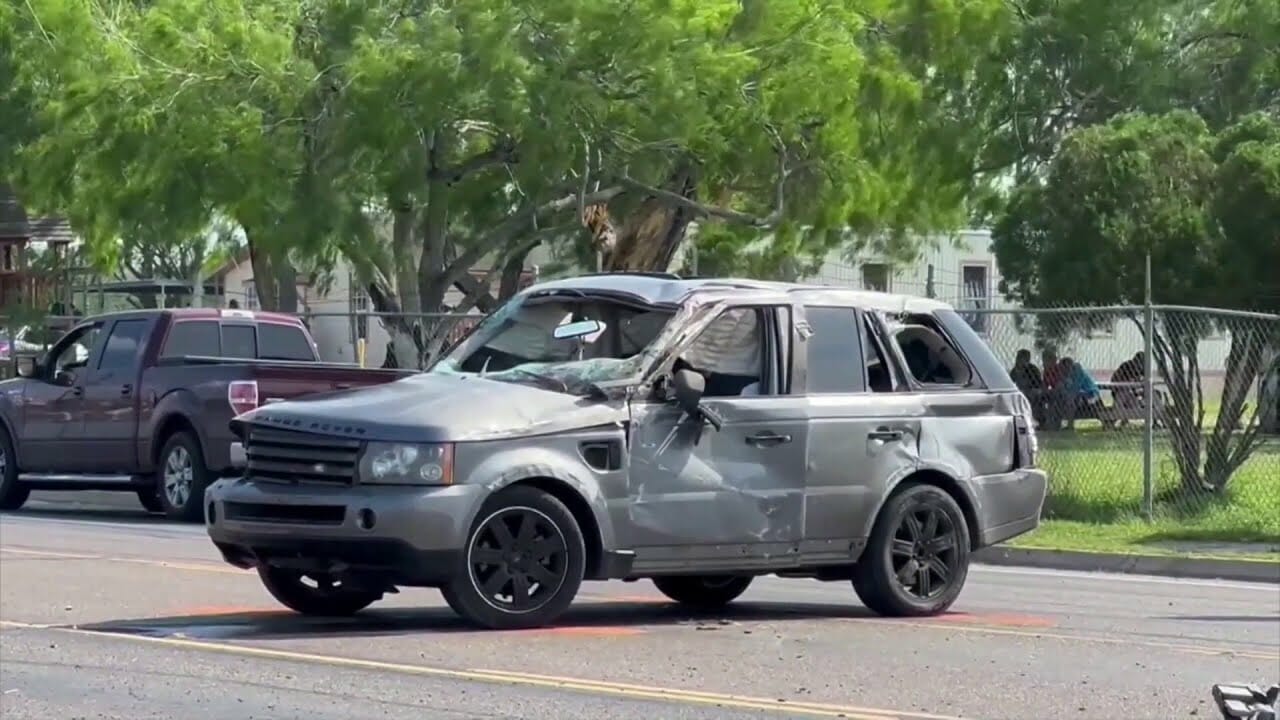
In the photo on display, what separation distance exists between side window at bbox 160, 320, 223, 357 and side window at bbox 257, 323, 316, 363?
494 mm

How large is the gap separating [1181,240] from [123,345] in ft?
34.7

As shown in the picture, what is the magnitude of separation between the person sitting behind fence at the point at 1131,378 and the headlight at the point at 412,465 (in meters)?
9.88

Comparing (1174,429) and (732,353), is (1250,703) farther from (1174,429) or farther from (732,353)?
(1174,429)

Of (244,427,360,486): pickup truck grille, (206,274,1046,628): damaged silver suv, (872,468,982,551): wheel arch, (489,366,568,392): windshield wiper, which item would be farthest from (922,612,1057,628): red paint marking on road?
(244,427,360,486): pickup truck grille

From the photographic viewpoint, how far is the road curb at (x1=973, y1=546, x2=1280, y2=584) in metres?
16.0

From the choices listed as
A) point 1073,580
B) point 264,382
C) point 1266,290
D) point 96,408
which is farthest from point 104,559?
point 1266,290

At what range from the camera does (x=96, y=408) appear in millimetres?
20078

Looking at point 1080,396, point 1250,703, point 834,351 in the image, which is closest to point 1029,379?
point 1080,396

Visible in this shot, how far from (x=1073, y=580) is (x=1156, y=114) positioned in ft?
51.1

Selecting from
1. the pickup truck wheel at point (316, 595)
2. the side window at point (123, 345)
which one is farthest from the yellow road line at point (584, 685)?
the side window at point (123, 345)

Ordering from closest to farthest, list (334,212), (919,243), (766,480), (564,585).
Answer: (564,585) < (766,480) < (334,212) < (919,243)

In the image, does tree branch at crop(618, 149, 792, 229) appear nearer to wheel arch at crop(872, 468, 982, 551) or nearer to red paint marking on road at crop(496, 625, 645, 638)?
wheel arch at crop(872, 468, 982, 551)

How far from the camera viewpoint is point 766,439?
11.4 m

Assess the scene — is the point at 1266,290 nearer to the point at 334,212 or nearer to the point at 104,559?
the point at 334,212
